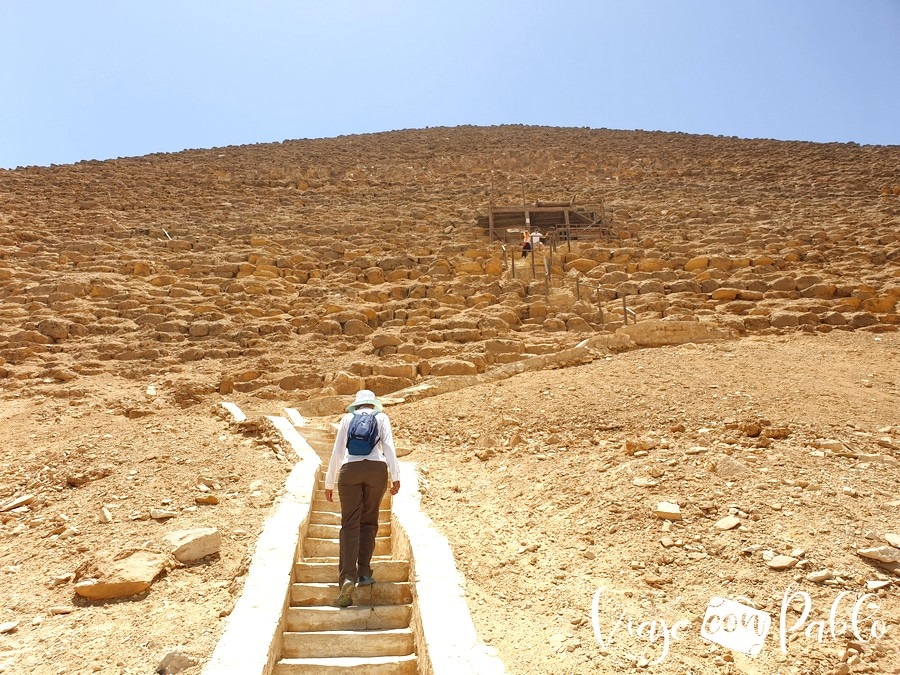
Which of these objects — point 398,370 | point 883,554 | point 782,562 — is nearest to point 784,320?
point 398,370

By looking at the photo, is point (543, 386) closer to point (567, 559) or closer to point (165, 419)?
point (567, 559)

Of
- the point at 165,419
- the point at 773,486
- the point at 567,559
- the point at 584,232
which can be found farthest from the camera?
the point at 584,232

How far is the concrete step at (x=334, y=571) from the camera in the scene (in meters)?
4.00

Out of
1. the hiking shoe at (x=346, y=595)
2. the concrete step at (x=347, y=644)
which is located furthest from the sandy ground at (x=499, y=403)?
the hiking shoe at (x=346, y=595)

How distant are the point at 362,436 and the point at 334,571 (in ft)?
3.31

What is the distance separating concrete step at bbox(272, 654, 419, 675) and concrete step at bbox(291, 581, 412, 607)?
0.53 meters

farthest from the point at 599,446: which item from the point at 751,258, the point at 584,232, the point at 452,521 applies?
the point at 584,232

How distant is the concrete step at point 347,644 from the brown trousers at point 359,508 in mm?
458

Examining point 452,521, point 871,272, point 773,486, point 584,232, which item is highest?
point 584,232

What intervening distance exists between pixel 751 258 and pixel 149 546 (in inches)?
539

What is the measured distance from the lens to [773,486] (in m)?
4.35

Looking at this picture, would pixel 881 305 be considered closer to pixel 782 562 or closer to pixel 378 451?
pixel 782 562

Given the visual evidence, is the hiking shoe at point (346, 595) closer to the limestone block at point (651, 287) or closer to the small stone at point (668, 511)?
the small stone at point (668, 511)

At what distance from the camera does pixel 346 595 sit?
3.61 meters
